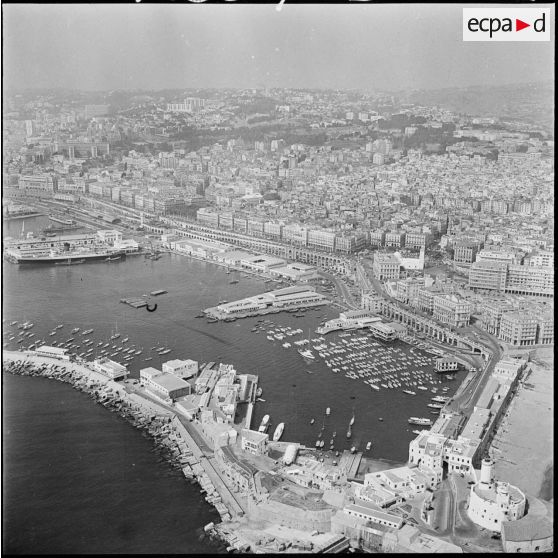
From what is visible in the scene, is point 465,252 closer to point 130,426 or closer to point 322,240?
point 322,240

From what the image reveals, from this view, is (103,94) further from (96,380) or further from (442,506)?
(442,506)

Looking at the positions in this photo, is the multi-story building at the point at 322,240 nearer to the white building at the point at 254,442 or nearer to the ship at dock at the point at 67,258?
the ship at dock at the point at 67,258

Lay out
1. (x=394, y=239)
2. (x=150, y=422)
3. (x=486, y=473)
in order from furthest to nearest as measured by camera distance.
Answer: (x=394, y=239) → (x=150, y=422) → (x=486, y=473)

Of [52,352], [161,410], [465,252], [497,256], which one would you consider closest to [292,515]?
[161,410]

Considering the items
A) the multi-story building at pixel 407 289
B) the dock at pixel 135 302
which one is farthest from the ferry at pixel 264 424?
the multi-story building at pixel 407 289

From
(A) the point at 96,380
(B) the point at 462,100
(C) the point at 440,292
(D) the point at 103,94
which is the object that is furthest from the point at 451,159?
(A) the point at 96,380
